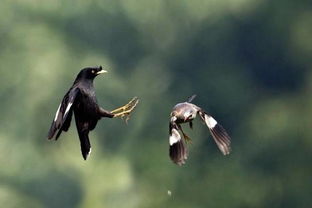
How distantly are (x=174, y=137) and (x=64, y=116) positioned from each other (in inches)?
17.3

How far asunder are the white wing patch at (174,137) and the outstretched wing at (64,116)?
16.1 inches

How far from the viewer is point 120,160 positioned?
6051 millimetres

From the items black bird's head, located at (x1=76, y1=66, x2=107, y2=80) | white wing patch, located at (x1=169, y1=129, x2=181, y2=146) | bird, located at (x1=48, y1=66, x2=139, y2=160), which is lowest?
white wing patch, located at (x1=169, y1=129, x2=181, y2=146)

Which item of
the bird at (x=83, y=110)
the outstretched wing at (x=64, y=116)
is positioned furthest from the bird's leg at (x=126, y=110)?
the outstretched wing at (x=64, y=116)

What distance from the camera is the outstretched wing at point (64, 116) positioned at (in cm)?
301

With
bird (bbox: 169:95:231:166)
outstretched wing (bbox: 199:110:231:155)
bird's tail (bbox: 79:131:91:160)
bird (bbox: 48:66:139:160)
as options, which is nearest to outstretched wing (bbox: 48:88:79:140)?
bird (bbox: 48:66:139:160)

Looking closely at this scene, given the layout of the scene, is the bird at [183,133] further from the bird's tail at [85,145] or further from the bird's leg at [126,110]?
the bird's tail at [85,145]

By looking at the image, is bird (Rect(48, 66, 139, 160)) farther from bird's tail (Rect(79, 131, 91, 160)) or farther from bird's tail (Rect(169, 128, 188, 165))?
bird's tail (Rect(169, 128, 188, 165))

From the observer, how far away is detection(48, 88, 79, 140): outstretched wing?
9.87 feet

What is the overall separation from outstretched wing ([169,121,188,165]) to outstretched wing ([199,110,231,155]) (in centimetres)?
18

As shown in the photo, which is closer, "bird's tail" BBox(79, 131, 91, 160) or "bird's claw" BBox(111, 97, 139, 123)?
"bird's claw" BBox(111, 97, 139, 123)

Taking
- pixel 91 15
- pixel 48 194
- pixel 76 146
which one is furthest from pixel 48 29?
pixel 48 194

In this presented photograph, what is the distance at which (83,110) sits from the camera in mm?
3141

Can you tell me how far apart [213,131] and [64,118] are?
627mm
